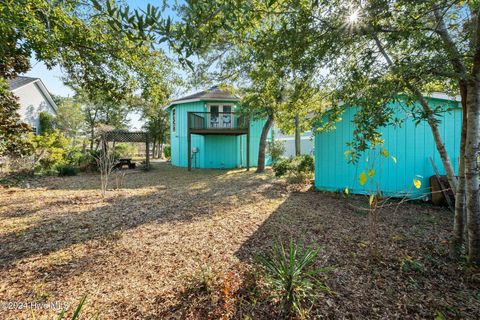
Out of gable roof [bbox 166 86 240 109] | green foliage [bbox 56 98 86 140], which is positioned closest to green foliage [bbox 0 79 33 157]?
gable roof [bbox 166 86 240 109]

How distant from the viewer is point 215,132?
37.3 feet

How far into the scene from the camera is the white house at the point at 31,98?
14516 mm

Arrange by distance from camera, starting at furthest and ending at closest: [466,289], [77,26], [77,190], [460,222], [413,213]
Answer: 1. [77,190]
2. [413,213]
3. [77,26]
4. [460,222]
5. [466,289]

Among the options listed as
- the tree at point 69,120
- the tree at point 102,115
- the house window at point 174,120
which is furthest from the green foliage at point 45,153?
the tree at point 102,115

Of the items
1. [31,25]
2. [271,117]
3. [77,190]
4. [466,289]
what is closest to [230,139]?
[271,117]

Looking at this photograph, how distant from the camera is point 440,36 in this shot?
269 centimetres

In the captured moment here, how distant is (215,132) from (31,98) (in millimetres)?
14353

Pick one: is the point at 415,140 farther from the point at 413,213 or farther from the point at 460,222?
the point at 460,222

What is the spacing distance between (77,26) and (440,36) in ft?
16.6

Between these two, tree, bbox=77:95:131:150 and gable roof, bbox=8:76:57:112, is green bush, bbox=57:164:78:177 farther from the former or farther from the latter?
tree, bbox=77:95:131:150

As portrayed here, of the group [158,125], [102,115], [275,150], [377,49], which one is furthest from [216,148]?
[102,115]

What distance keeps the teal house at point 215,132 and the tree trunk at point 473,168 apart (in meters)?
9.34

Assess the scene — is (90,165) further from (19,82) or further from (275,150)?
(19,82)

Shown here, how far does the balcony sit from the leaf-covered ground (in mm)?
6521
